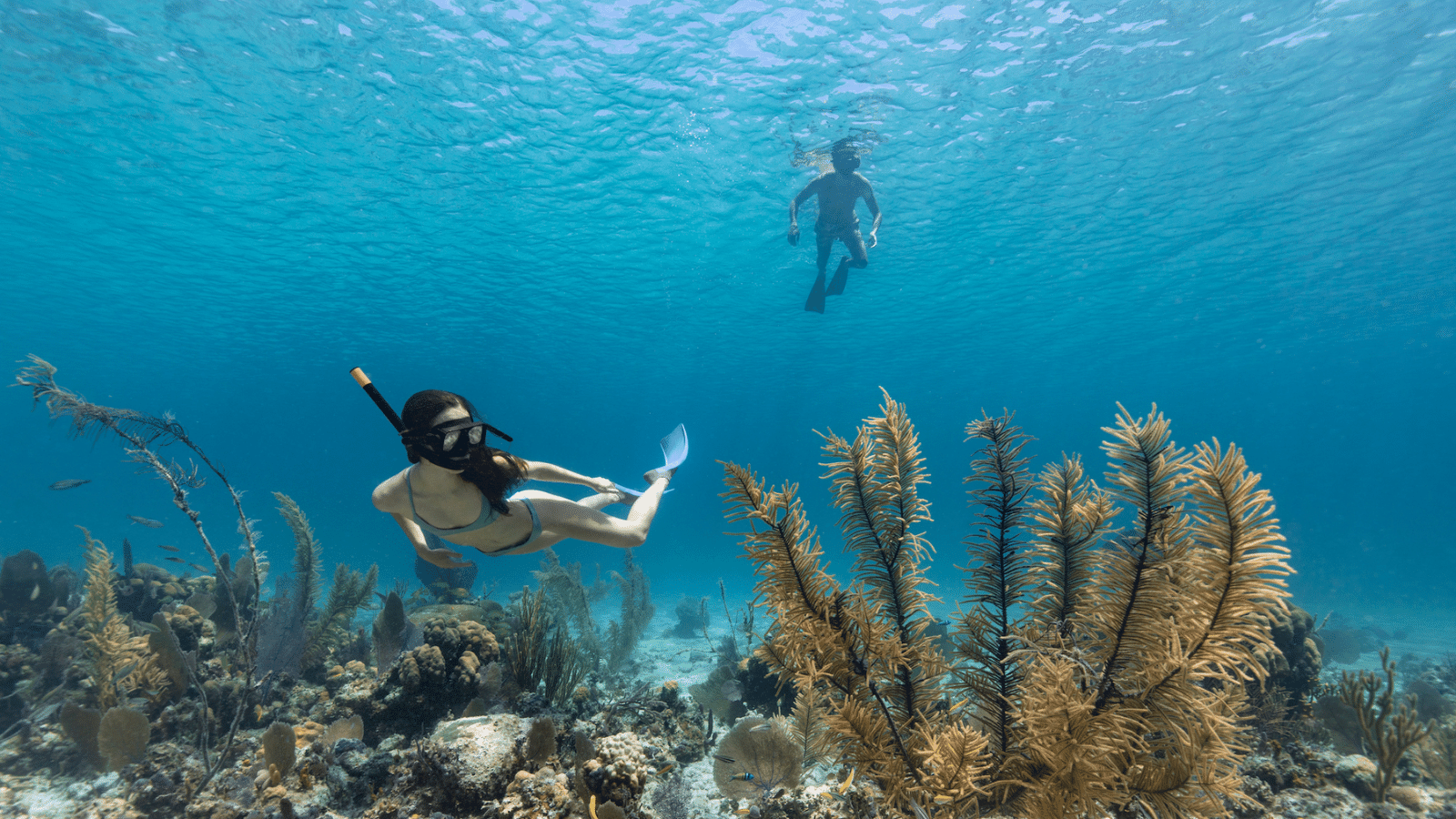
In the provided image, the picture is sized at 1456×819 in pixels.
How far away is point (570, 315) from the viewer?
32.5m

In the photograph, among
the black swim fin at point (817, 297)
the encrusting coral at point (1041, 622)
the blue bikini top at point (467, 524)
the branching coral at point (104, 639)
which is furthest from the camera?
the black swim fin at point (817, 297)

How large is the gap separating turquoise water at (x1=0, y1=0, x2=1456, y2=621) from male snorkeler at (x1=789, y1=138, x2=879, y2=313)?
864 mm

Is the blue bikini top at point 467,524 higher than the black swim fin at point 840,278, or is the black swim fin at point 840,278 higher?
the black swim fin at point 840,278

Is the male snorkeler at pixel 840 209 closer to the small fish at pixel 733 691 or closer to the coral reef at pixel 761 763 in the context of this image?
the small fish at pixel 733 691

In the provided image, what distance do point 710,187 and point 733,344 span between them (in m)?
22.1

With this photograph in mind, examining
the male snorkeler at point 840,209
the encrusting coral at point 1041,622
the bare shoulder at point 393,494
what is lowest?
the encrusting coral at point 1041,622

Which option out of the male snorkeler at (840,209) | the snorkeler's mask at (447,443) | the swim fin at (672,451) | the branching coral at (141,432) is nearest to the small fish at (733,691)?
the swim fin at (672,451)

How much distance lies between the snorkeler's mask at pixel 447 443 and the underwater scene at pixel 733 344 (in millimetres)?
20

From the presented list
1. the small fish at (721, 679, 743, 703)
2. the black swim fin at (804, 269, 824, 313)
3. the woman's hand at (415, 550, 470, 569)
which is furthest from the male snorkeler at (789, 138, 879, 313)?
the woman's hand at (415, 550, 470, 569)

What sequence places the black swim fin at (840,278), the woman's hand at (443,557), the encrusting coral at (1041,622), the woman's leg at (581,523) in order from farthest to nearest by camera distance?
1. the black swim fin at (840,278)
2. the woman's leg at (581,523)
3. the woman's hand at (443,557)
4. the encrusting coral at (1041,622)

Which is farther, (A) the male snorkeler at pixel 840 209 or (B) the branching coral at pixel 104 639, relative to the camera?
(A) the male snorkeler at pixel 840 209

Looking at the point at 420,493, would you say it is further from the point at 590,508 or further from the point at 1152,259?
the point at 1152,259

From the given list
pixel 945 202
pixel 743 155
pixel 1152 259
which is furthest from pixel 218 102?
pixel 1152 259

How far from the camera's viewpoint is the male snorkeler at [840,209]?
15.7 m
